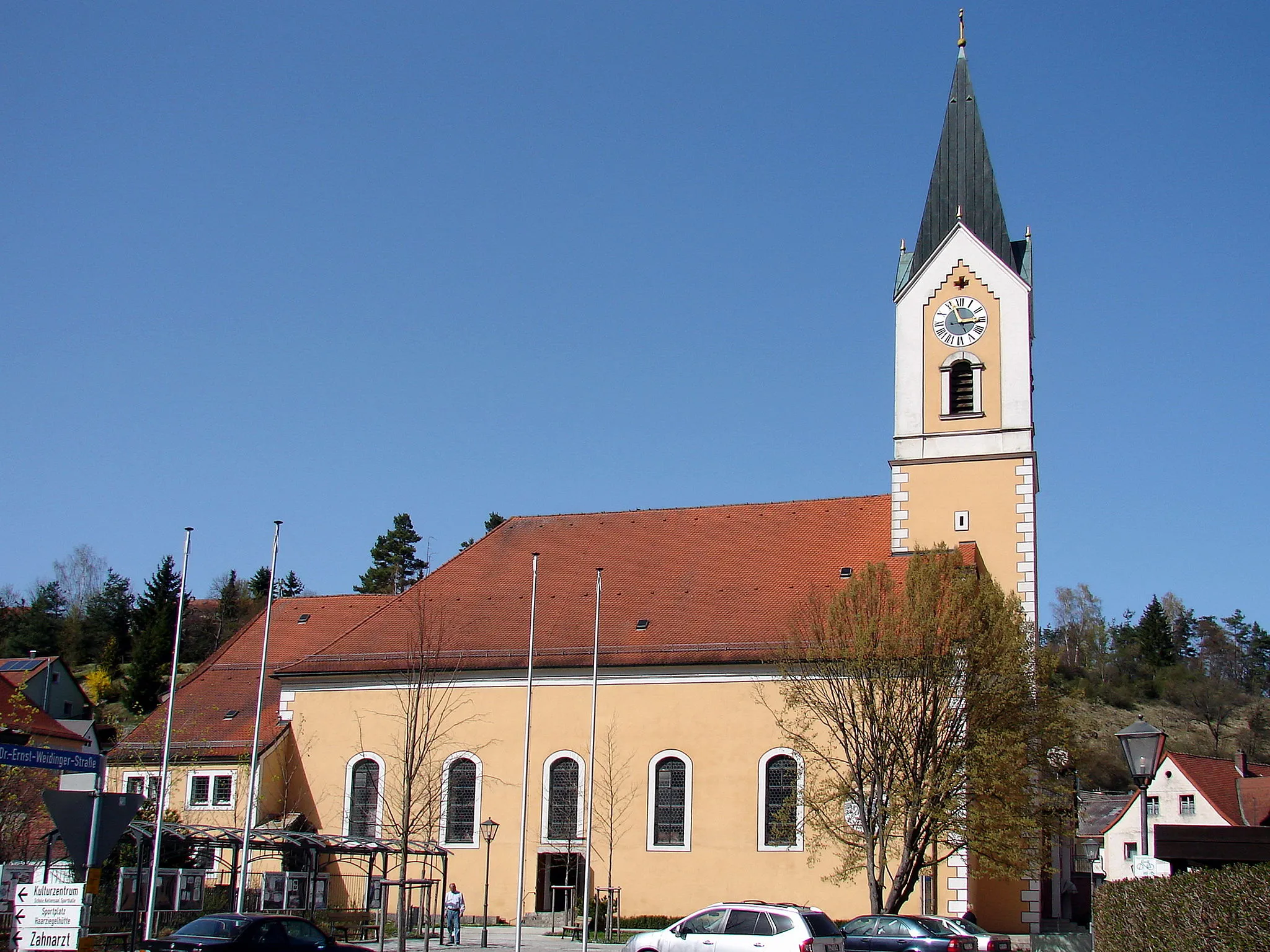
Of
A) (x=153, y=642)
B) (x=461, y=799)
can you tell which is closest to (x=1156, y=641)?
(x=153, y=642)

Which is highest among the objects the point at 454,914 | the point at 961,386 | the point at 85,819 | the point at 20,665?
the point at 961,386

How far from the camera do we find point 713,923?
20.5 meters

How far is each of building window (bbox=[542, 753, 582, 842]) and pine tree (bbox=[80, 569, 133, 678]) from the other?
61.1 metres

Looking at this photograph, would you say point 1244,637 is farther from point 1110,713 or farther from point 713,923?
point 713,923

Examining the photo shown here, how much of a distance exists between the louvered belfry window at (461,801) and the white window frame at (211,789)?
6515 mm

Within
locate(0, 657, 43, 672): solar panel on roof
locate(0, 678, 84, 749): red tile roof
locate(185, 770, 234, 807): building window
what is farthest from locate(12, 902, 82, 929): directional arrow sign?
locate(0, 657, 43, 672): solar panel on roof

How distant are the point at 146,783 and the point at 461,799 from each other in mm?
9780

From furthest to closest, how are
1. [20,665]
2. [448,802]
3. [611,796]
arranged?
[20,665], [448,802], [611,796]

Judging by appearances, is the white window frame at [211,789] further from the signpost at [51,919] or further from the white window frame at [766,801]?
the signpost at [51,919]

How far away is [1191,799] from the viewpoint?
2341 inches

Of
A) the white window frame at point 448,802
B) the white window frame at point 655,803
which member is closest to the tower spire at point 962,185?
the white window frame at point 655,803

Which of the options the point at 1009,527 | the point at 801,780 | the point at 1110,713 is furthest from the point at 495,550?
the point at 1110,713

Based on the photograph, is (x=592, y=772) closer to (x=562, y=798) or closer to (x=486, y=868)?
(x=562, y=798)

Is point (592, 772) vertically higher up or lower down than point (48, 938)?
higher up
